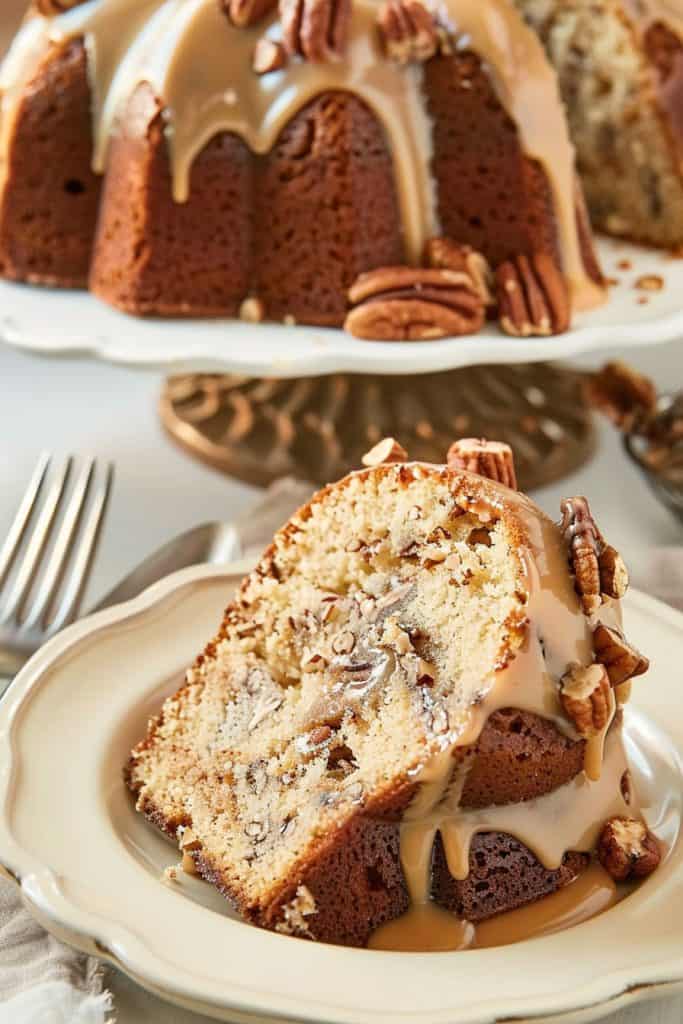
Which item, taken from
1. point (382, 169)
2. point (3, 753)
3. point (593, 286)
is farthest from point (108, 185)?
point (3, 753)

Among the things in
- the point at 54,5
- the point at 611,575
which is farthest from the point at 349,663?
the point at 54,5

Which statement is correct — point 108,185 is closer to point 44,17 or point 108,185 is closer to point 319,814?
point 44,17

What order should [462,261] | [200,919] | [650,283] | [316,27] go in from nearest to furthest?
[200,919]
[316,27]
[462,261]
[650,283]

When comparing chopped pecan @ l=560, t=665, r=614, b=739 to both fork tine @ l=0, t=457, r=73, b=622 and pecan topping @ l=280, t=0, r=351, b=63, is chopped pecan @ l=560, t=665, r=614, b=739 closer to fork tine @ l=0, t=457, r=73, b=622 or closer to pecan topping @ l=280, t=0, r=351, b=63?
fork tine @ l=0, t=457, r=73, b=622

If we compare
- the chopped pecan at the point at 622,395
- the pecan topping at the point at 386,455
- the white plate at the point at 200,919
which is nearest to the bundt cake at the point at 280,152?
the chopped pecan at the point at 622,395

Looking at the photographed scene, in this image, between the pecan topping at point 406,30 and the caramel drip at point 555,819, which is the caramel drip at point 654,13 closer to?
the pecan topping at point 406,30

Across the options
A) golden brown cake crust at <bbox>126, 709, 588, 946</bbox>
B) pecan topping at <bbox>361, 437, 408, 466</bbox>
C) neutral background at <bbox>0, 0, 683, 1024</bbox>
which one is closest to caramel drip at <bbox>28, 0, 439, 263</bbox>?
neutral background at <bbox>0, 0, 683, 1024</bbox>

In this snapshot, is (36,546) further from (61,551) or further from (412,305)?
(412,305)
